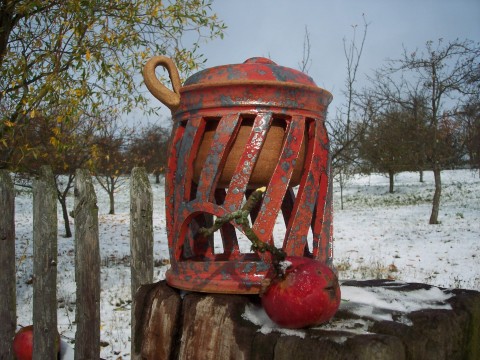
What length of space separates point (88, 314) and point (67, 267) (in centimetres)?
457

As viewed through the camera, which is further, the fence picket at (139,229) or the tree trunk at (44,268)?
the fence picket at (139,229)

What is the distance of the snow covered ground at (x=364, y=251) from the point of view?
437cm

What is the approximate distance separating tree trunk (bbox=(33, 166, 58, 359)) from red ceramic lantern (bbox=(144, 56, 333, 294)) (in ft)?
2.98

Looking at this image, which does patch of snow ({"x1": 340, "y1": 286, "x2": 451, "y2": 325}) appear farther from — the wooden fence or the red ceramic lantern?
the wooden fence

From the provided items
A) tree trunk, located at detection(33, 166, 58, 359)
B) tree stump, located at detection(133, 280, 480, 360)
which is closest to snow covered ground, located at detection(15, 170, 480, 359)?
tree stump, located at detection(133, 280, 480, 360)

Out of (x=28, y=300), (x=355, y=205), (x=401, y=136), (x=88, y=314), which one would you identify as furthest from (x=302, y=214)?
(x=355, y=205)

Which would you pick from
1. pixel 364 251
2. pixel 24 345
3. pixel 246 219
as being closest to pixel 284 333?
pixel 246 219

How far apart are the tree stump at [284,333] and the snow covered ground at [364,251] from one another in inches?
11.8

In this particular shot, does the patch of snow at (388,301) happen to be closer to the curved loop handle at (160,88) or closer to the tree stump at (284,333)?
the tree stump at (284,333)

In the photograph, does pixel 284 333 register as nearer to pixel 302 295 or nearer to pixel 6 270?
pixel 302 295

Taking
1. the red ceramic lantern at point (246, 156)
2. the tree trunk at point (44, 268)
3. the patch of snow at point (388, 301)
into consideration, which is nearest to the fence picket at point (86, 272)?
the tree trunk at point (44, 268)

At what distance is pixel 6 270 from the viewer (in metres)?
2.53

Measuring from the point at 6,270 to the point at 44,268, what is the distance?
471 mm

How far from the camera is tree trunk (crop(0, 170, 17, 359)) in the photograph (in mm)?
2521
